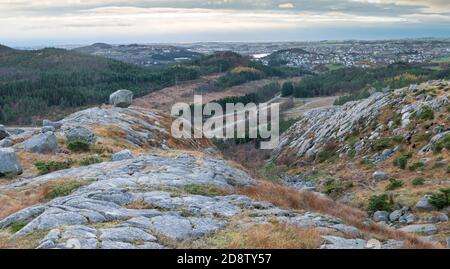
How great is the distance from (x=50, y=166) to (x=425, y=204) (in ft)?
72.6

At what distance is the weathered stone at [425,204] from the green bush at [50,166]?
21.0 meters

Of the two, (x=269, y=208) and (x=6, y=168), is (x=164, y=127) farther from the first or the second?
(x=269, y=208)

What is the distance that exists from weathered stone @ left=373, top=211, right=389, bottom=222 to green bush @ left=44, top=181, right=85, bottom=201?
1741 centimetres

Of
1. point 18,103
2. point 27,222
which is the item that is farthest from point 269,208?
point 18,103

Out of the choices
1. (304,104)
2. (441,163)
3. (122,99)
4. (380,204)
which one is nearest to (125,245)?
(380,204)

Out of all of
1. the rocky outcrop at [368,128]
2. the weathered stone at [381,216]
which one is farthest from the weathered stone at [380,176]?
the weathered stone at [381,216]

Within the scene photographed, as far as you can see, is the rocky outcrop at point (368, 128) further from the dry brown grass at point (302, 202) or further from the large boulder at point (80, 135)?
the large boulder at point (80, 135)

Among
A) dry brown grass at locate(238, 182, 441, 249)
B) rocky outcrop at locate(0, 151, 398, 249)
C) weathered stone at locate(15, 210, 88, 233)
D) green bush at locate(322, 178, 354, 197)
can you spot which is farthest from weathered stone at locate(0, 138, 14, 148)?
green bush at locate(322, 178, 354, 197)

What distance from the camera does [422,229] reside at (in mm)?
23703

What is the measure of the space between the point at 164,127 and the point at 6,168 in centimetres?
2893

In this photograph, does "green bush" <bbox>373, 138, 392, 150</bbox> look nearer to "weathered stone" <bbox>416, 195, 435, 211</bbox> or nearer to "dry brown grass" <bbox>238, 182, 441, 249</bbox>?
"weathered stone" <bbox>416, 195, 435, 211</bbox>

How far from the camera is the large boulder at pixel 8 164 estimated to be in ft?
81.5

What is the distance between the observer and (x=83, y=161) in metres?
26.2
